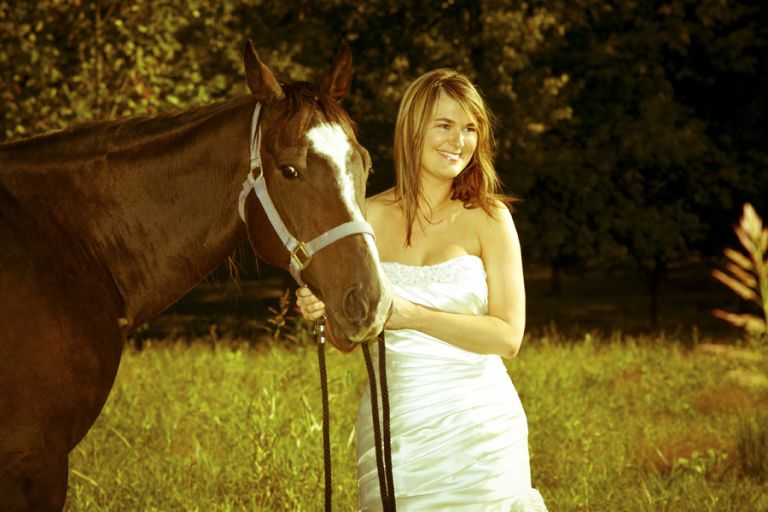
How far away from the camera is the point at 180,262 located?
295cm

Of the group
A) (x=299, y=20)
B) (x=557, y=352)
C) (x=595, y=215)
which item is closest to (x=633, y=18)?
(x=595, y=215)

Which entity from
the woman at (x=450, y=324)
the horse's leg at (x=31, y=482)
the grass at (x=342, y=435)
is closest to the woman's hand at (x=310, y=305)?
the woman at (x=450, y=324)

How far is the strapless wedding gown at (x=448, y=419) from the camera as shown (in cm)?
290

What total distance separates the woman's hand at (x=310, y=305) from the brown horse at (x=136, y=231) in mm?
107

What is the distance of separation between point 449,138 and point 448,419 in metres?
1.10

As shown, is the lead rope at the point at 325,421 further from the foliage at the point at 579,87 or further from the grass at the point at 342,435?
the foliage at the point at 579,87

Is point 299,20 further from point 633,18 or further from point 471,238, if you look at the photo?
point 471,238

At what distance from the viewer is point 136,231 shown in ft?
9.58

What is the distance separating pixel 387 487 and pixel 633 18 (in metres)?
12.2

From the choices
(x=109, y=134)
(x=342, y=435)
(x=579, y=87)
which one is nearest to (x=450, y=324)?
(x=109, y=134)

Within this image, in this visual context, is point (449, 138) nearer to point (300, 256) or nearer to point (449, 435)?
point (300, 256)

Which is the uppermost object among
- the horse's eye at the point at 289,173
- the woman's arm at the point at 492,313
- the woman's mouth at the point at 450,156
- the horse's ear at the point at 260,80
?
the horse's ear at the point at 260,80

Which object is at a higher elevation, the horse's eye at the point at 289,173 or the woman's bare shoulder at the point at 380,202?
the horse's eye at the point at 289,173

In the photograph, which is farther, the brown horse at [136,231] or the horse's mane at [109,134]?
the horse's mane at [109,134]
